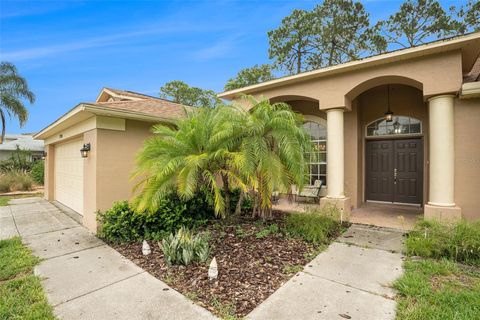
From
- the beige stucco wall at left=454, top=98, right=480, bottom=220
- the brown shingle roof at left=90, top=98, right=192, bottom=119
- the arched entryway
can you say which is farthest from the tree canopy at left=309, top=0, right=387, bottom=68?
the brown shingle roof at left=90, top=98, right=192, bottom=119

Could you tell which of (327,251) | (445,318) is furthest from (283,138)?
(445,318)

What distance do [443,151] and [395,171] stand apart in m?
2.78

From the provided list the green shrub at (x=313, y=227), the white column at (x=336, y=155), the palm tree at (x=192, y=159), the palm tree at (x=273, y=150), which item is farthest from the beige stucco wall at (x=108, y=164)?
the white column at (x=336, y=155)

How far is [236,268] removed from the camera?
3.70 meters

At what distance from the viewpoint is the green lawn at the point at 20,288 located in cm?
271

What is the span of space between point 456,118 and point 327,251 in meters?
4.37

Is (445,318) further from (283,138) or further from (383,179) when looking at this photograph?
(383,179)

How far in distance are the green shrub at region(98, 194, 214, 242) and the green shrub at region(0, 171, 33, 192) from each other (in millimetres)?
12495

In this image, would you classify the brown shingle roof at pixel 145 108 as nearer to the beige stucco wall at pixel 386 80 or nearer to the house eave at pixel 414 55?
the beige stucco wall at pixel 386 80

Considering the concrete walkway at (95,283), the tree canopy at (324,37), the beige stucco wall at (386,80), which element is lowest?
the concrete walkway at (95,283)

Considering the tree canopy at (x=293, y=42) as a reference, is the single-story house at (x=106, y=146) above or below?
below

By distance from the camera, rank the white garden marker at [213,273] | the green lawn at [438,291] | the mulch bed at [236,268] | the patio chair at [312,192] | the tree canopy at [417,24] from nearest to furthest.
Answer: the green lawn at [438,291], the mulch bed at [236,268], the white garden marker at [213,273], the patio chair at [312,192], the tree canopy at [417,24]

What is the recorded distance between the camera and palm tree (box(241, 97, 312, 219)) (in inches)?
190

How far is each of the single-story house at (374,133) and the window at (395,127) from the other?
0.09 feet
